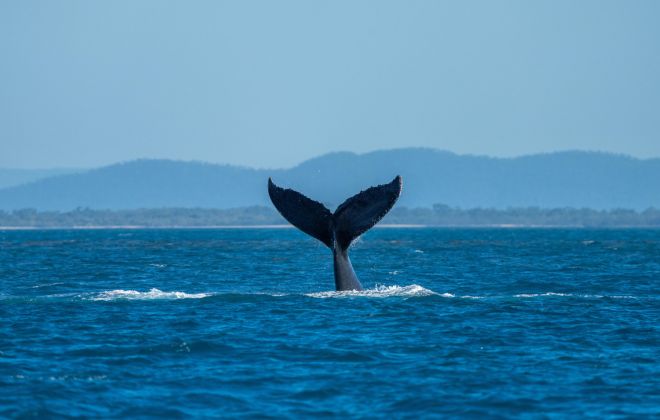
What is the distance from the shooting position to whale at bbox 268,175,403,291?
73.2 feet

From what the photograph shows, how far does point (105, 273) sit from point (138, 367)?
21.1m

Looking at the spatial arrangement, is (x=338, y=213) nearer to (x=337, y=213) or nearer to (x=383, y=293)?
(x=337, y=213)

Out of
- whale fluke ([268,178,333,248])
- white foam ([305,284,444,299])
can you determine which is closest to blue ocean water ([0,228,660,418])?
white foam ([305,284,444,299])

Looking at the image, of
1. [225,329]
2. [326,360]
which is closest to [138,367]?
[326,360]

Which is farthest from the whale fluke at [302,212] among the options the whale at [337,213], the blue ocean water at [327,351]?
the blue ocean water at [327,351]

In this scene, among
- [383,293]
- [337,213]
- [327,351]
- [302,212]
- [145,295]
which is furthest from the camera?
[145,295]

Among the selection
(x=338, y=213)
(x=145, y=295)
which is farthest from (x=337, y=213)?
(x=145, y=295)

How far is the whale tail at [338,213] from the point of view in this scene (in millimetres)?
22281

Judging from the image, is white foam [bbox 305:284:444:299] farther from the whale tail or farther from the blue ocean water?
the whale tail

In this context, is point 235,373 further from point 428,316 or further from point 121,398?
point 428,316

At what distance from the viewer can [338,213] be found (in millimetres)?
22578

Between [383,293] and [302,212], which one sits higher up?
[302,212]

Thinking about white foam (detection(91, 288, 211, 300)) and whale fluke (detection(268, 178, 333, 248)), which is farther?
white foam (detection(91, 288, 211, 300))

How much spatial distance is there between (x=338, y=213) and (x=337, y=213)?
0.02 metres
